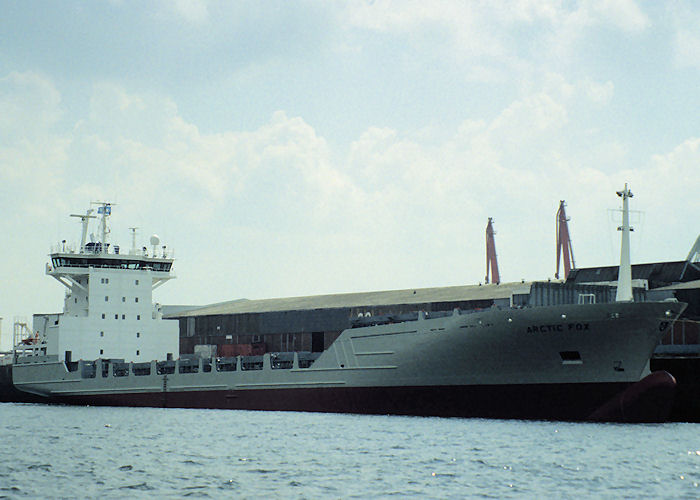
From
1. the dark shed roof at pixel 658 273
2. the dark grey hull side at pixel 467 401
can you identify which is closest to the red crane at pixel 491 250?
the dark shed roof at pixel 658 273

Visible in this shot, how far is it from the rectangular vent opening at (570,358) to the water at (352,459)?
265cm

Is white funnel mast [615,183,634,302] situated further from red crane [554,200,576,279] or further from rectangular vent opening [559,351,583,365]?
red crane [554,200,576,279]

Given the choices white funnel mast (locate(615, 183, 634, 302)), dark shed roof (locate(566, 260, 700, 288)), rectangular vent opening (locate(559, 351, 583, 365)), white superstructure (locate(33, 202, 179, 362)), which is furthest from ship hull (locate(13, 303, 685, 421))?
dark shed roof (locate(566, 260, 700, 288))

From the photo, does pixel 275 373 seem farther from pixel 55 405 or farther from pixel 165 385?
pixel 55 405

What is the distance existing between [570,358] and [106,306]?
31787 millimetres

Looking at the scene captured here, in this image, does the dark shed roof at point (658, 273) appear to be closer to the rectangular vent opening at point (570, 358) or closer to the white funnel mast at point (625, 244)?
the white funnel mast at point (625, 244)

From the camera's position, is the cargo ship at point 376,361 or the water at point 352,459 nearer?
→ the water at point 352,459

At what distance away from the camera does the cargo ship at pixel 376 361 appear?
3766 centimetres

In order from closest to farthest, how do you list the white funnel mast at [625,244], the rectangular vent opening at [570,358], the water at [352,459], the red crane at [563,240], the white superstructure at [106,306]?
the water at [352,459], the rectangular vent opening at [570,358], the white funnel mast at [625,244], the white superstructure at [106,306], the red crane at [563,240]

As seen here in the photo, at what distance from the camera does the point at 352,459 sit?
27.2 metres

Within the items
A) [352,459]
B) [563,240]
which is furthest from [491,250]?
[352,459]

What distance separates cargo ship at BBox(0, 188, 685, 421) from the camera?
124 feet

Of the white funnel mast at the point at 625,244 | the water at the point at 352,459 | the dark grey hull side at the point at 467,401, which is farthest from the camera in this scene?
the white funnel mast at the point at 625,244

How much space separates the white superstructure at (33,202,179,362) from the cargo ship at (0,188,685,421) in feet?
Answer: 0.22
